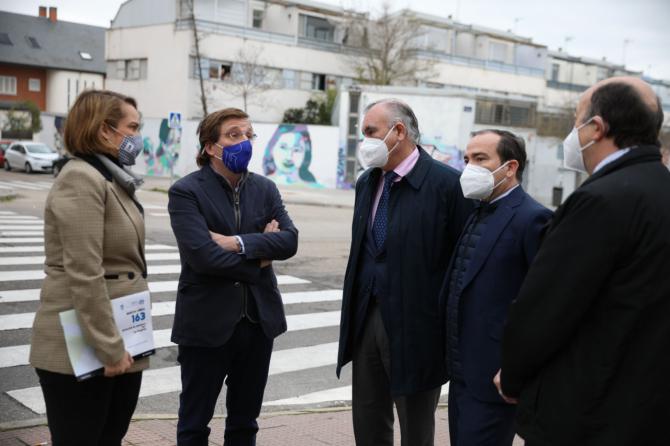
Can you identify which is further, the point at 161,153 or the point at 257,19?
the point at 257,19

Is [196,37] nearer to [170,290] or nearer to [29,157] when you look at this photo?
[29,157]

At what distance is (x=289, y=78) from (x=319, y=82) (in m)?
2.79

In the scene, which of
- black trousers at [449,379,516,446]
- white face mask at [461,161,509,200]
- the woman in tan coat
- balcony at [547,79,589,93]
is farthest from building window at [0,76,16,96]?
black trousers at [449,379,516,446]

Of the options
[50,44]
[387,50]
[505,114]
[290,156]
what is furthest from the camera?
[50,44]

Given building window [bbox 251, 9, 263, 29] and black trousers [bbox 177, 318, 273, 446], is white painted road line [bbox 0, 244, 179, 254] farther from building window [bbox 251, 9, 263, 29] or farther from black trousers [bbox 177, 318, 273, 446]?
building window [bbox 251, 9, 263, 29]

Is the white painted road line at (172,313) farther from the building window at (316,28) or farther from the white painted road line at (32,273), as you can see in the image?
the building window at (316,28)

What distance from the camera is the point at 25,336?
25.2 ft

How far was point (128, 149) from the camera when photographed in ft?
11.6

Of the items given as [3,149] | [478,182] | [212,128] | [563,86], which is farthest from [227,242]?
[563,86]

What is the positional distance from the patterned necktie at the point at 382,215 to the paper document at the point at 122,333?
127 cm

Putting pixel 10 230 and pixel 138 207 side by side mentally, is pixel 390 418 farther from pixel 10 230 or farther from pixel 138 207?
pixel 10 230

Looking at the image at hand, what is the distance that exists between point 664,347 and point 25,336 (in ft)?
22.4

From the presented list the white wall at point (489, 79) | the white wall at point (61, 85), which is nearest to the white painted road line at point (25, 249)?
the white wall at point (489, 79)

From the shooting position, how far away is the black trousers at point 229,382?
13.2 ft
